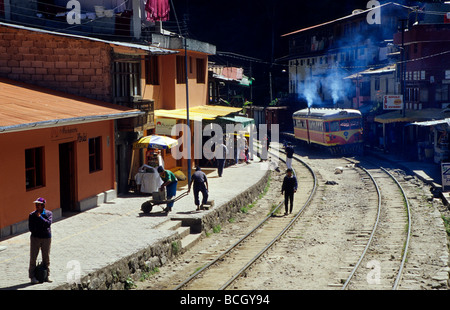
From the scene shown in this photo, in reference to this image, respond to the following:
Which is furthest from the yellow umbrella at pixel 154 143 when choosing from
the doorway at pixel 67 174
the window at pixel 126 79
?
the doorway at pixel 67 174

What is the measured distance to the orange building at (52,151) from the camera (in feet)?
50.5

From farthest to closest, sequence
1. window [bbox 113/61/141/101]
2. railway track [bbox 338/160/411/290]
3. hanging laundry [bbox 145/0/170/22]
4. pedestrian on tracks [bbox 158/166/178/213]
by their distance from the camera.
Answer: hanging laundry [bbox 145/0/170/22] → window [bbox 113/61/141/101] → pedestrian on tracks [bbox 158/166/178/213] → railway track [bbox 338/160/411/290]

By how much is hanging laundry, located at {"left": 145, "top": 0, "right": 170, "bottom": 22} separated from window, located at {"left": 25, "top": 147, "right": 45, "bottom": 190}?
1353cm

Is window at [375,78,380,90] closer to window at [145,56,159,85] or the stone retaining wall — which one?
window at [145,56,159,85]

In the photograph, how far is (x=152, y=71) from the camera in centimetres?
2811

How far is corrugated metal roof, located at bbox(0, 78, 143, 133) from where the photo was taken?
14.8 meters

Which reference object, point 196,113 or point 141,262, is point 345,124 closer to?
point 196,113

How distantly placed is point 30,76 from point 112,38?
672 centimetres

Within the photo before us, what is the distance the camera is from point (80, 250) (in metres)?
14.2

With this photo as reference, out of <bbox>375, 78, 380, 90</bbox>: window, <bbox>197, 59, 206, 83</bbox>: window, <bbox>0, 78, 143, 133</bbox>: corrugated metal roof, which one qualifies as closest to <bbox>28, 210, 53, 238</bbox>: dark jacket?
<bbox>0, 78, 143, 133</bbox>: corrugated metal roof

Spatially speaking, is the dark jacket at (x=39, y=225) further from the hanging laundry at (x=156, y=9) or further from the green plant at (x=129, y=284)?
the hanging laundry at (x=156, y=9)

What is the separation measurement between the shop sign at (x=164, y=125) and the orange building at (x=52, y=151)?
593cm

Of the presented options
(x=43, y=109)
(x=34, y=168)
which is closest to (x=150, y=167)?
(x=34, y=168)

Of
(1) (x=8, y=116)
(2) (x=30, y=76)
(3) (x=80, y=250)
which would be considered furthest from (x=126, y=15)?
(3) (x=80, y=250)
